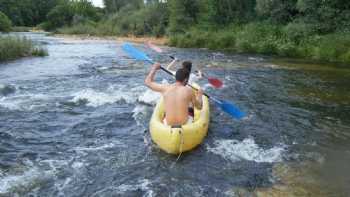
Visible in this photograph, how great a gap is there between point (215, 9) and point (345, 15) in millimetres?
11328

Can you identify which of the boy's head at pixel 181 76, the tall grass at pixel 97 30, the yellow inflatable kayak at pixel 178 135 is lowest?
the tall grass at pixel 97 30

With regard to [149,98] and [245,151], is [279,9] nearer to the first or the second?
[149,98]

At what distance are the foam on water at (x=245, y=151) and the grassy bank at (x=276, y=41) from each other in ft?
38.1

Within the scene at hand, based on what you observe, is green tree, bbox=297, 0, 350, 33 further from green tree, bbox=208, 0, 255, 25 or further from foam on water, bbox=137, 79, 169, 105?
foam on water, bbox=137, 79, 169, 105

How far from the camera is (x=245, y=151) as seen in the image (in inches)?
251

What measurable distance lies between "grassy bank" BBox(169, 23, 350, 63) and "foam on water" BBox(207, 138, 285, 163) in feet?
38.1

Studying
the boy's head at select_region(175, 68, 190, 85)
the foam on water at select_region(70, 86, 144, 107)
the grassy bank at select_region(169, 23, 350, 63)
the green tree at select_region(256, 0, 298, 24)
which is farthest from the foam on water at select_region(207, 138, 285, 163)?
the green tree at select_region(256, 0, 298, 24)

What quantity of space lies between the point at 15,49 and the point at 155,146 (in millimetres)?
12212

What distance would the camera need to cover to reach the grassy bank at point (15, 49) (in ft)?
52.7

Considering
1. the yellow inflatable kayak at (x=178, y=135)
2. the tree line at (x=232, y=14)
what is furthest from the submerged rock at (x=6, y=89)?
the tree line at (x=232, y=14)

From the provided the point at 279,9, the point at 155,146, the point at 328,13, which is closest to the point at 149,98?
the point at 155,146

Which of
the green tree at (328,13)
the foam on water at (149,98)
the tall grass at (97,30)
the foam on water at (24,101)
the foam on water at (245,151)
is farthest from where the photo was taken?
the tall grass at (97,30)

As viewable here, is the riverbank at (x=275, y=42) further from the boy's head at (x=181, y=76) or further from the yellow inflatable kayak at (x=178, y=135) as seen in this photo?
the boy's head at (x=181, y=76)

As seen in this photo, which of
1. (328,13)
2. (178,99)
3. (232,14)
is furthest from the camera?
(232,14)
